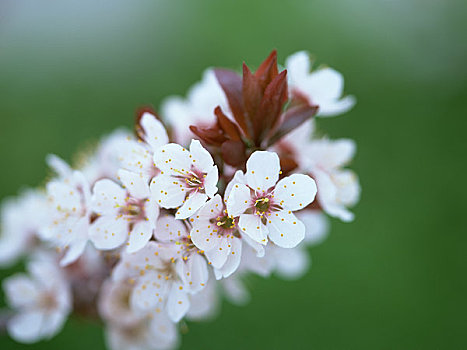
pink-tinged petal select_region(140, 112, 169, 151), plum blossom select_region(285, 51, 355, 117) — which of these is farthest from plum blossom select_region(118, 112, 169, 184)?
plum blossom select_region(285, 51, 355, 117)

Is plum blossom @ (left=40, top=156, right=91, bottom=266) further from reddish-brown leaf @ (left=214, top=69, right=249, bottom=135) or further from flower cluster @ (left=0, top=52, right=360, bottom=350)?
reddish-brown leaf @ (left=214, top=69, right=249, bottom=135)

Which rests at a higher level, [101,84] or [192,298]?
[101,84]

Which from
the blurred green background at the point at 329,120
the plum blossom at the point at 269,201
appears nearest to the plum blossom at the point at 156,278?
the plum blossom at the point at 269,201

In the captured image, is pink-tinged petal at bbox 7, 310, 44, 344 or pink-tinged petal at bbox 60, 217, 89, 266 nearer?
pink-tinged petal at bbox 60, 217, 89, 266

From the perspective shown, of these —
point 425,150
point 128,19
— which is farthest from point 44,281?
point 128,19

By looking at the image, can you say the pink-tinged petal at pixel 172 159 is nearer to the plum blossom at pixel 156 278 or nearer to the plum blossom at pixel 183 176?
the plum blossom at pixel 183 176

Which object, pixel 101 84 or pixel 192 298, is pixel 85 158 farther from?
pixel 101 84

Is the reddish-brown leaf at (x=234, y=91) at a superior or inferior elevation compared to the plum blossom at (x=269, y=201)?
superior
